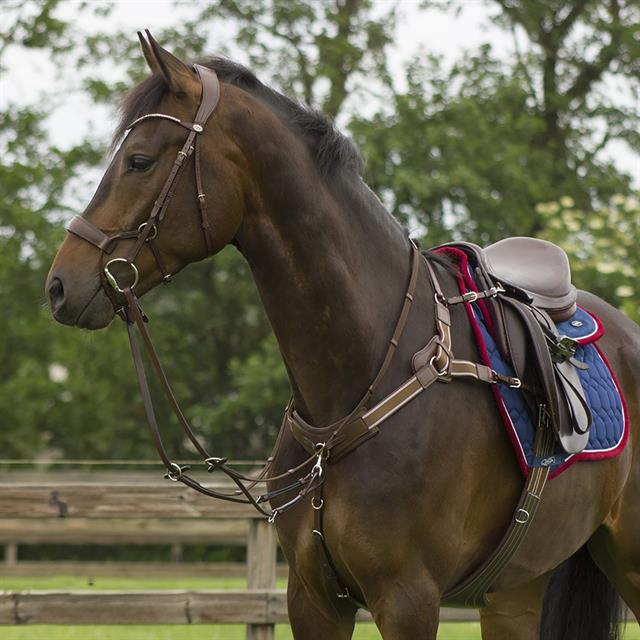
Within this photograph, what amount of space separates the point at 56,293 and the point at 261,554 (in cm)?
346

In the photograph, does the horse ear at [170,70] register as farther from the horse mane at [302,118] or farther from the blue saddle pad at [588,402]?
the blue saddle pad at [588,402]

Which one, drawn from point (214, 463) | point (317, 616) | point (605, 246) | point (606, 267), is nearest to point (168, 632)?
point (317, 616)

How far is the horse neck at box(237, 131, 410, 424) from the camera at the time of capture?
11.3 ft

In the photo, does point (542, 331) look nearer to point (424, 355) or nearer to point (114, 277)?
point (424, 355)

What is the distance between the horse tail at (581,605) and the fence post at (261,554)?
6.53 ft

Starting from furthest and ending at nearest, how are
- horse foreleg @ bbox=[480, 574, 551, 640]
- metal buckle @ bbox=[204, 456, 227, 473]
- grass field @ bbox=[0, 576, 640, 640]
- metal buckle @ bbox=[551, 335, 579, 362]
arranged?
grass field @ bbox=[0, 576, 640, 640] → horse foreleg @ bbox=[480, 574, 551, 640] → metal buckle @ bbox=[551, 335, 579, 362] → metal buckle @ bbox=[204, 456, 227, 473]

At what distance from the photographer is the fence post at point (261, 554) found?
20.7 ft

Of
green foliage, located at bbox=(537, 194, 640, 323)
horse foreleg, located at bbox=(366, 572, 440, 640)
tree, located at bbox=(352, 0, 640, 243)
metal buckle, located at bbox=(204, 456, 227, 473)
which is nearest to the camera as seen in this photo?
horse foreleg, located at bbox=(366, 572, 440, 640)

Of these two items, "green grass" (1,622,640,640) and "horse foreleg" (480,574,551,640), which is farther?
"green grass" (1,622,640,640)

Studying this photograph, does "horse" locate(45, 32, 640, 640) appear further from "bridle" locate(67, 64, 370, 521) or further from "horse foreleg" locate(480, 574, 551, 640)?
"horse foreleg" locate(480, 574, 551, 640)

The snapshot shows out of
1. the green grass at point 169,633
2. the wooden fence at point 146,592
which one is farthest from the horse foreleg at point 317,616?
the green grass at point 169,633

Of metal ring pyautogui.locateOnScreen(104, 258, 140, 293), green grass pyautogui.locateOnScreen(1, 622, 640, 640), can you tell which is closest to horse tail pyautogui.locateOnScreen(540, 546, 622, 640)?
metal ring pyautogui.locateOnScreen(104, 258, 140, 293)

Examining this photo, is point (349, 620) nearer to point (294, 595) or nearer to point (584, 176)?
point (294, 595)

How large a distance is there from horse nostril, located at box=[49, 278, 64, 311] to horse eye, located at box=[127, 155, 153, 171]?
1.34 feet
